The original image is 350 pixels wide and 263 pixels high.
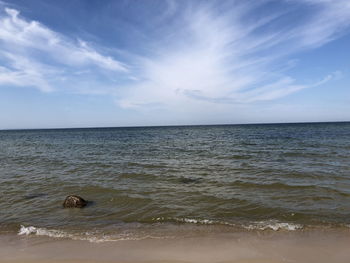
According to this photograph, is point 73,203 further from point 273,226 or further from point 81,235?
point 273,226

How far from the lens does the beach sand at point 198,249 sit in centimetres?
536

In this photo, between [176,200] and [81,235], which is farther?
[176,200]

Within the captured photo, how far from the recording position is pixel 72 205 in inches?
371

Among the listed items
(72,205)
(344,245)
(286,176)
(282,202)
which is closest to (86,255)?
(72,205)

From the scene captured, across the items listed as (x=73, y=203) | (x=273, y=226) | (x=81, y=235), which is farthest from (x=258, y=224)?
(x=73, y=203)

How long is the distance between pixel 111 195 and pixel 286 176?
925 cm

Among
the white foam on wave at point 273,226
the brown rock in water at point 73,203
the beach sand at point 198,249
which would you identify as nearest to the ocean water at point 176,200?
the white foam on wave at point 273,226

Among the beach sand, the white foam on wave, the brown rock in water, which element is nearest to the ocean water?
the white foam on wave

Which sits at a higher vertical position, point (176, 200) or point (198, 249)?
point (198, 249)

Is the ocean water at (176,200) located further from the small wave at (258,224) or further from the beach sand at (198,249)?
the beach sand at (198,249)

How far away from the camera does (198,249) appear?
5.86m

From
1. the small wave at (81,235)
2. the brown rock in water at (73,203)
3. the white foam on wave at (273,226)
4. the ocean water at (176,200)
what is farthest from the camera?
the brown rock in water at (73,203)

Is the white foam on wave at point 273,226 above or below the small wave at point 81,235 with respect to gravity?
above

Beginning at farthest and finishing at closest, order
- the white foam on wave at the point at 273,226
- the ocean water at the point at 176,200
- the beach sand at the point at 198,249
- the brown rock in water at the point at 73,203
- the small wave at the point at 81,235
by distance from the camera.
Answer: the brown rock in water at the point at 73,203, the ocean water at the point at 176,200, the white foam on wave at the point at 273,226, the small wave at the point at 81,235, the beach sand at the point at 198,249
